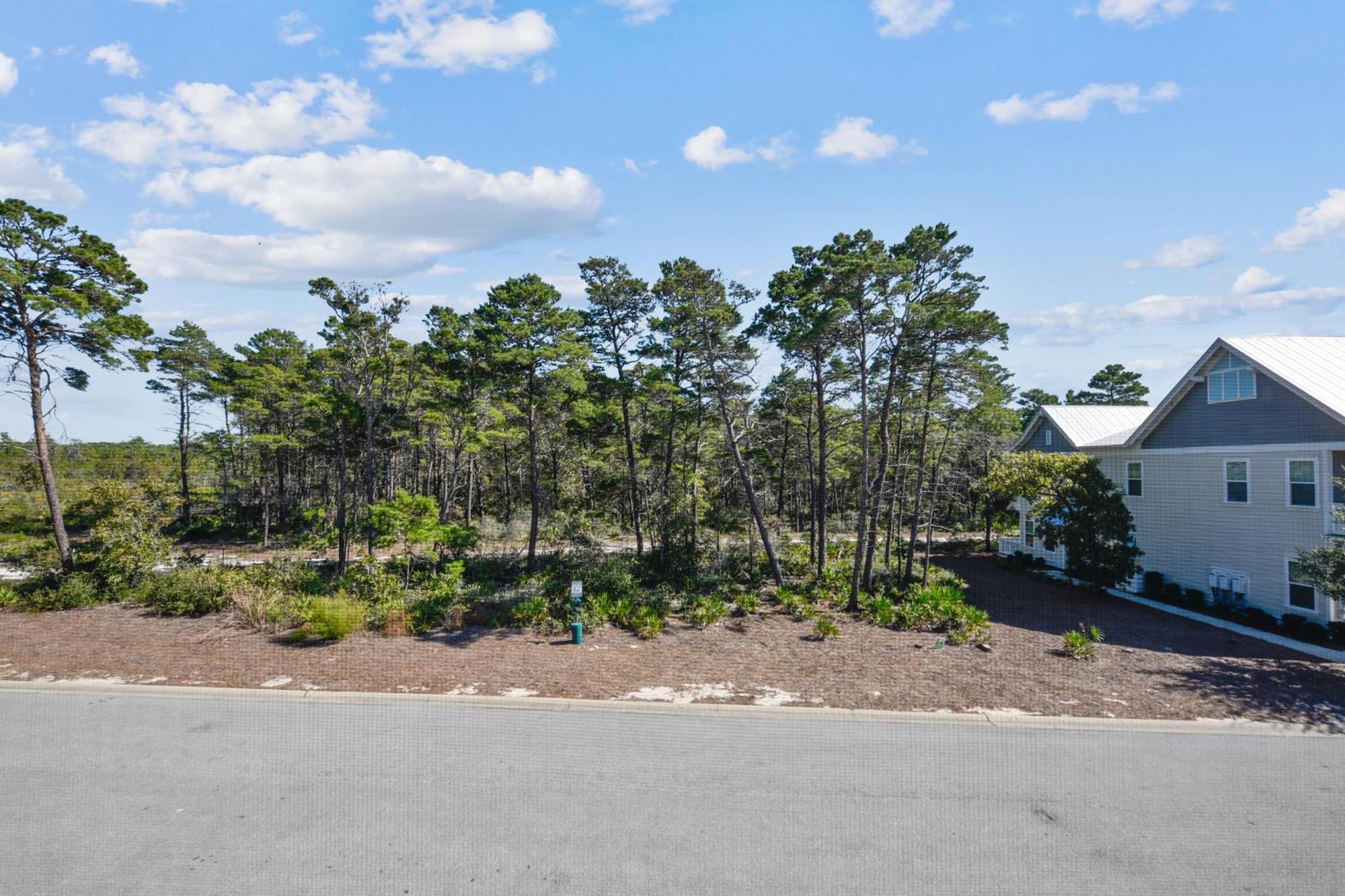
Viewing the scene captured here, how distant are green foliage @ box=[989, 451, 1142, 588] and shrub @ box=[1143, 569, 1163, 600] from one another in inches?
26.6

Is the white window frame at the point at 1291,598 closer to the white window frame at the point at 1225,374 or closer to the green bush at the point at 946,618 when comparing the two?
the white window frame at the point at 1225,374

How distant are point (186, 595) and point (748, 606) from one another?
528 inches

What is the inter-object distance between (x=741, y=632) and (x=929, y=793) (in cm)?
731

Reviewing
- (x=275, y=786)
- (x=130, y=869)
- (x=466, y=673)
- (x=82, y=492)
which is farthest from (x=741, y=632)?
(x=82, y=492)

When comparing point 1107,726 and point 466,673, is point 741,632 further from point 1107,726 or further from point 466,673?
point 1107,726

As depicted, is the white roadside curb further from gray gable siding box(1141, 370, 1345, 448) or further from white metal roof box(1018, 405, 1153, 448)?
white metal roof box(1018, 405, 1153, 448)

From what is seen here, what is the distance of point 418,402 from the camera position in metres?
28.3

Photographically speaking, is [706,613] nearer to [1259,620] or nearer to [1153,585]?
[1259,620]

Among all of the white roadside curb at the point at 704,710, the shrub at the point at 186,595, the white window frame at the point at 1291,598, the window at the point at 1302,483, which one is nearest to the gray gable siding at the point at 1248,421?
the window at the point at 1302,483

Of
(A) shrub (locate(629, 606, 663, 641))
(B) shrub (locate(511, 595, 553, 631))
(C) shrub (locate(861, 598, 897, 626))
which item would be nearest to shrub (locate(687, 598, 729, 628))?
(A) shrub (locate(629, 606, 663, 641))

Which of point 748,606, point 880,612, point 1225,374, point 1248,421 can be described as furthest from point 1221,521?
point 748,606

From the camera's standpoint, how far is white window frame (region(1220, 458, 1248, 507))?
16344mm

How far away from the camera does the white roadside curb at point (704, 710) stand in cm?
838

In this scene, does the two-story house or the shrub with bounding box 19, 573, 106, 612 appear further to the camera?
the shrub with bounding box 19, 573, 106, 612
